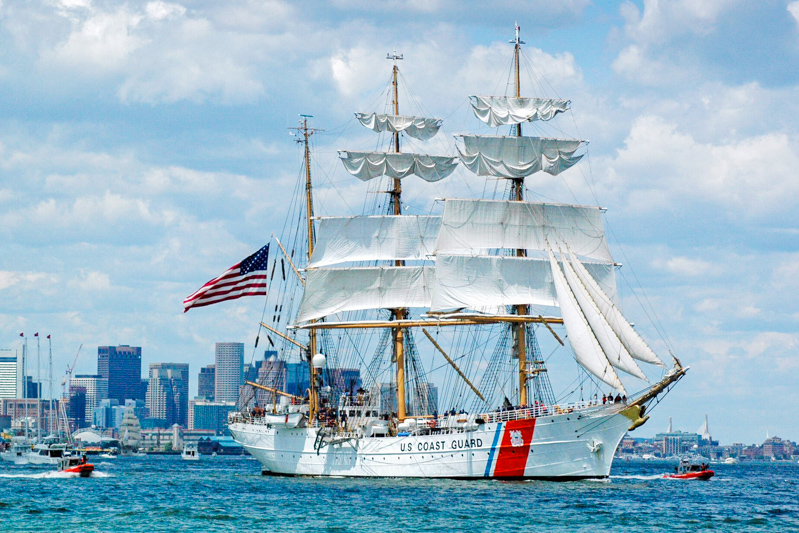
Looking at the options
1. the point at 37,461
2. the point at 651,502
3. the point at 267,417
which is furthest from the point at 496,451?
the point at 37,461

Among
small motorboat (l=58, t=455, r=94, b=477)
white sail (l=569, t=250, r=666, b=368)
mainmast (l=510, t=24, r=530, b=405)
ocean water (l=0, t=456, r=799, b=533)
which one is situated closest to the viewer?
ocean water (l=0, t=456, r=799, b=533)

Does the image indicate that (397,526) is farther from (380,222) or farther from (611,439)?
(380,222)

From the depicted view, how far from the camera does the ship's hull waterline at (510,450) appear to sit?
8644 centimetres

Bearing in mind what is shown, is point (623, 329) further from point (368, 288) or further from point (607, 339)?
point (368, 288)

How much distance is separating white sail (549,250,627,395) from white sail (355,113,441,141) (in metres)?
21.5

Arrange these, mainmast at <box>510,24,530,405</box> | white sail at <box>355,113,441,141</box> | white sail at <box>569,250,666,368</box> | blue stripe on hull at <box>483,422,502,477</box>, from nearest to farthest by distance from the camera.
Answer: white sail at <box>569,250,666,368</box>, blue stripe on hull at <box>483,422,502,477</box>, mainmast at <box>510,24,530,405</box>, white sail at <box>355,113,441,141</box>

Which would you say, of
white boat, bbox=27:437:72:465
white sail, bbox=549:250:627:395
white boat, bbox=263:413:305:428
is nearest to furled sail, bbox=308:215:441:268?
white boat, bbox=263:413:305:428

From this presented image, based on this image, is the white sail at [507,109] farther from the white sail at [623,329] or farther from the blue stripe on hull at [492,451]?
the blue stripe on hull at [492,451]

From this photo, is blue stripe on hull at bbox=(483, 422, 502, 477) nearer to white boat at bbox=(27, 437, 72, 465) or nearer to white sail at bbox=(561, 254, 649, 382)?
white sail at bbox=(561, 254, 649, 382)

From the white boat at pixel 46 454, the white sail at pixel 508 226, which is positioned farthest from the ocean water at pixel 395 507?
the white boat at pixel 46 454

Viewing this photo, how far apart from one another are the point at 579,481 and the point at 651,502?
9692 mm

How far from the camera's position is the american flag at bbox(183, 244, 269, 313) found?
97375 mm

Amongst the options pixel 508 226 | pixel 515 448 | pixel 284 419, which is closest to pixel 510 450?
pixel 515 448

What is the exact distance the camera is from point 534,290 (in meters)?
99.5
